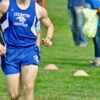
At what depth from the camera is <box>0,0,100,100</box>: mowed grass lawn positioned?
11.2m

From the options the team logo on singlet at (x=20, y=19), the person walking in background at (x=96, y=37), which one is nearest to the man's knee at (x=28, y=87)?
the team logo on singlet at (x=20, y=19)

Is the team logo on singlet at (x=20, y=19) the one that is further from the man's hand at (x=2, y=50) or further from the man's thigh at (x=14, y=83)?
the man's thigh at (x=14, y=83)

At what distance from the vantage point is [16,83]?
8836mm

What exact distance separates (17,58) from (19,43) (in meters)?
0.20

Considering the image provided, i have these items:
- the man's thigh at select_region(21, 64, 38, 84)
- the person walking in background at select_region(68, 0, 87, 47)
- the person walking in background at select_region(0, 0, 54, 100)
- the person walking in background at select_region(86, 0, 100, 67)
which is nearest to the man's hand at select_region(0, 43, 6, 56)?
the person walking in background at select_region(0, 0, 54, 100)

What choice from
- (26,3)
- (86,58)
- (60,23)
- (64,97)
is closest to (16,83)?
(26,3)

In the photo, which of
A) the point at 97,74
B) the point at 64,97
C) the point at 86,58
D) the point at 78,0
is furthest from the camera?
the point at 78,0

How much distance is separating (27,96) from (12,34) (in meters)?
0.86

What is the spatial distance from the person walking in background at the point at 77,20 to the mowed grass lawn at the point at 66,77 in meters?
0.26

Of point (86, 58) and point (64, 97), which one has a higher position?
point (64, 97)

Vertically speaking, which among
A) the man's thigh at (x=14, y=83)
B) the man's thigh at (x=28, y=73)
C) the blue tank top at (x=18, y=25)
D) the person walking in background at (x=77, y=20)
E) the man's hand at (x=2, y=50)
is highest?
the blue tank top at (x=18, y=25)

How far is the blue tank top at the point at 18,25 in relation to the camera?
8.75m

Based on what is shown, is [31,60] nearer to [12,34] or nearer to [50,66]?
[12,34]

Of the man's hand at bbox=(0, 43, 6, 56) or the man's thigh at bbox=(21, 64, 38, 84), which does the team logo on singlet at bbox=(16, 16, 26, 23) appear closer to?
the man's hand at bbox=(0, 43, 6, 56)
